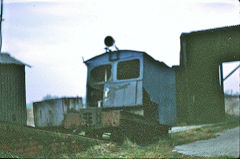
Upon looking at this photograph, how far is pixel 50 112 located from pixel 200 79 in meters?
8.12

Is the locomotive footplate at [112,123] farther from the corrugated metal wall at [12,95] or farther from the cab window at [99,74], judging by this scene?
the cab window at [99,74]

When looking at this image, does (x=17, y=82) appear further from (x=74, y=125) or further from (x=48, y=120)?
(x=74, y=125)

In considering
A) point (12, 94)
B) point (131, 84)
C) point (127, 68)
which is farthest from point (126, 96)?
point (12, 94)

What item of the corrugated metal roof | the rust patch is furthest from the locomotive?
the corrugated metal roof

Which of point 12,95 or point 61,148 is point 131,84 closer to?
point 61,148

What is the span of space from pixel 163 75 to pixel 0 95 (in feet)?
18.3

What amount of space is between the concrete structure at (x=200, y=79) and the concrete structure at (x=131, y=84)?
382 centimetres

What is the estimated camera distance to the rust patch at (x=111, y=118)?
20.6ft

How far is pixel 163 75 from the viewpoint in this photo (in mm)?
9031

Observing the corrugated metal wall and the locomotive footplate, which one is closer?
the locomotive footplate

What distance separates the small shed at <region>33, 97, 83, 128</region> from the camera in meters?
8.73

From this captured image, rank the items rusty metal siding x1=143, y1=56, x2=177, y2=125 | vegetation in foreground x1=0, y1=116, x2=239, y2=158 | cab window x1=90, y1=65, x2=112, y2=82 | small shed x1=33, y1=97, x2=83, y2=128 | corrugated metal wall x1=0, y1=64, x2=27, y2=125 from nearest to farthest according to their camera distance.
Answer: vegetation in foreground x1=0, y1=116, x2=239, y2=158 → corrugated metal wall x1=0, y1=64, x2=27, y2=125 → rusty metal siding x1=143, y1=56, x2=177, y2=125 → small shed x1=33, y1=97, x2=83, y2=128 → cab window x1=90, y1=65, x2=112, y2=82

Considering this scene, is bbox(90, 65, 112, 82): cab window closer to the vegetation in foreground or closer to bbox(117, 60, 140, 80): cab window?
bbox(117, 60, 140, 80): cab window

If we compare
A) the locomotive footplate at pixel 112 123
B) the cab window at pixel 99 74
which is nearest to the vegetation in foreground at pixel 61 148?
the locomotive footplate at pixel 112 123
